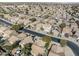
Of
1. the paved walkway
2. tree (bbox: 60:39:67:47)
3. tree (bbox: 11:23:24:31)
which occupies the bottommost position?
the paved walkway

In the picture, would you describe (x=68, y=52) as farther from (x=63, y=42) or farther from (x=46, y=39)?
(x=46, y=39)

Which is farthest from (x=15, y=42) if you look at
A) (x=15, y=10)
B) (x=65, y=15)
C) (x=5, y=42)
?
(x=65, y=15)

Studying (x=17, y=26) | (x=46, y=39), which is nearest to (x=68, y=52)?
(x=46, y=39)

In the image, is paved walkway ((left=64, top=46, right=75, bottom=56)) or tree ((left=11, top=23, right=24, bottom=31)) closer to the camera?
paved walkway ((left=64, top=46, right=75, bottom=56))

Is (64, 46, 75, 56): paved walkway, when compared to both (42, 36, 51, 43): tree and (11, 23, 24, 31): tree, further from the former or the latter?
(11, 23, 24, 31): tree

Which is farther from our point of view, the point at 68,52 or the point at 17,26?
the point at 17,26

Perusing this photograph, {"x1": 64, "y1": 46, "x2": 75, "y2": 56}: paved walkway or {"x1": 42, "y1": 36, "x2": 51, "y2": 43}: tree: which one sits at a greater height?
{"x1": 42, "y1": 36, "x2": 51, "y2": 43}: tree

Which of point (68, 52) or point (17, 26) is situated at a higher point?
point (17, 26)

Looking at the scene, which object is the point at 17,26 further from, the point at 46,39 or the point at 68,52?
the point at 68,52

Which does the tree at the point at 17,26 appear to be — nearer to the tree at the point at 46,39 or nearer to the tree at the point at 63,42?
the tree at the point at 46,39

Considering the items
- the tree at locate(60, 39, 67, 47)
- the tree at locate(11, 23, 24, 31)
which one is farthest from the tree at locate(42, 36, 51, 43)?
the tree at locate(11, 23, 24, 31)

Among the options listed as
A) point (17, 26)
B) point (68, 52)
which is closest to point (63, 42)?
point (68, 52)
